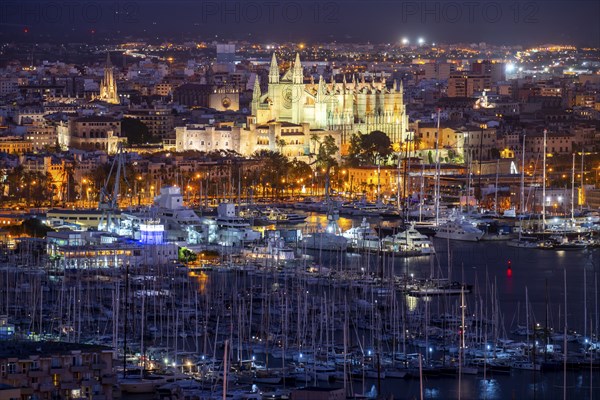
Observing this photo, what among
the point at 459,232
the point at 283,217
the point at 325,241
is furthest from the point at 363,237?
the point at 283,217

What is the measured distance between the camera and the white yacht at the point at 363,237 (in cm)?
3040

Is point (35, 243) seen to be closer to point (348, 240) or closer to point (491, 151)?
point (348, 240)

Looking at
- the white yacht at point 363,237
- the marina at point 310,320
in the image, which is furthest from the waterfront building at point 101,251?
the white yacht at point 363,237

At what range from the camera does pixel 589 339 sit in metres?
21.6

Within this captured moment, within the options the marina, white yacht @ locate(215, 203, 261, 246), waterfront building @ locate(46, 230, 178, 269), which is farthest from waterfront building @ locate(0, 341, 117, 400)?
white yacht @ locate(215, 203, 261, 246)

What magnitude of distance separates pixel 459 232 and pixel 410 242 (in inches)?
113

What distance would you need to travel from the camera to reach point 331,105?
4575 cm

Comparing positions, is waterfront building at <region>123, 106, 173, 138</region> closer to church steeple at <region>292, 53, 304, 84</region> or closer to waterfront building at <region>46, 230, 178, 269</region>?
church steeple at <region>292, 53, 304, 84</region>

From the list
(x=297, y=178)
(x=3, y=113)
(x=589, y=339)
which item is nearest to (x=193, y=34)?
(x=3, y=113)

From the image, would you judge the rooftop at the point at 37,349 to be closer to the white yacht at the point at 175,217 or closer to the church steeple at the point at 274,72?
the white yacht at the point at 175,217

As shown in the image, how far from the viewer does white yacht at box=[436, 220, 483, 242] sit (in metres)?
33.1

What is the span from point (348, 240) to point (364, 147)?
1303 cm

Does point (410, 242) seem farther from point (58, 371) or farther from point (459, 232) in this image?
point (58, 371)

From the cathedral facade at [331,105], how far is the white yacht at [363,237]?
42.0 ft
